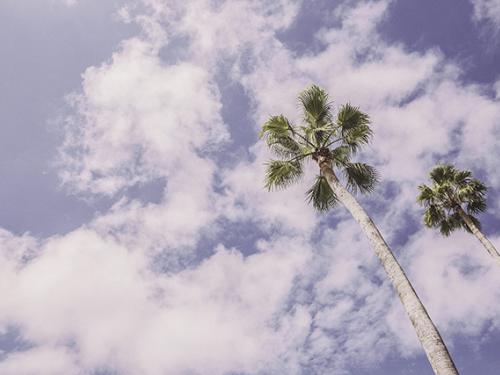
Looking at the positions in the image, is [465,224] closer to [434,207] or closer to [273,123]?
[434,207]

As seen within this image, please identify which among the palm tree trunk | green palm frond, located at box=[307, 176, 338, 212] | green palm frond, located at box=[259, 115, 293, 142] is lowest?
the palm tree trunk

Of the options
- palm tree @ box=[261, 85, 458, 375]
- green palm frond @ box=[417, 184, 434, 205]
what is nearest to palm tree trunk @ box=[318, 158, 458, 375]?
palm tree @ box=[261, 85, 458, 375]

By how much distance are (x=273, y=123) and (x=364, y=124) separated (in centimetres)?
323

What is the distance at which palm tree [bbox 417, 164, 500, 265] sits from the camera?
854 inches

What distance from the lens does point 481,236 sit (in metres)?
20.4

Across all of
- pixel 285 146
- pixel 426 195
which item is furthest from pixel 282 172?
pixel 426 195

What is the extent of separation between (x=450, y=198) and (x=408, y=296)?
15.9 m

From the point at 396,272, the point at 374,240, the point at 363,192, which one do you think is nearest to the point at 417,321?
the point at 396,272

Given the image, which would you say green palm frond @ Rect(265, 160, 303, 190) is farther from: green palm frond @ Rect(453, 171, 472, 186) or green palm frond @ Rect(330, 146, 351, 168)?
green palm frond @ Rect(453, 171, 472, 186)

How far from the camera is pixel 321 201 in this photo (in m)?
14.4

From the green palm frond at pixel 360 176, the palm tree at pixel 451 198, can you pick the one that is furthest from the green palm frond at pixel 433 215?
the green palm frond at pixel 360 176

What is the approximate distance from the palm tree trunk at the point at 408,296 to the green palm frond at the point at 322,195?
74.3 inches

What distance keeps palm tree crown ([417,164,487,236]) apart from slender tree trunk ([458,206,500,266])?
0.28 feet

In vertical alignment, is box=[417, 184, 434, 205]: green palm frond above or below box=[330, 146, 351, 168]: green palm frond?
above
